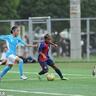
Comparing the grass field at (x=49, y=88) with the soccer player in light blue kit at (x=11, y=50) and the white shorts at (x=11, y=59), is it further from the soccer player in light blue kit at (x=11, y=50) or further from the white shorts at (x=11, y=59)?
the white shorts at (x=11, y=59)

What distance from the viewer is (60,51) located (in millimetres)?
39250

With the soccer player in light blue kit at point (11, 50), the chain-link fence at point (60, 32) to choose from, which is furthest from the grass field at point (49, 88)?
the chain-link fence at point (60, 32)

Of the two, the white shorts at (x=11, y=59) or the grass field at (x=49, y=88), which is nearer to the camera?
the grass field at (x=49, y=88)

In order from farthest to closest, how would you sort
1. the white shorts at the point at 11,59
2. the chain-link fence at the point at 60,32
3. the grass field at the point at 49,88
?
the chain-link fence at the point at 60,32, the white shorts at the point at 11,59, the grass field at the point at 49,88

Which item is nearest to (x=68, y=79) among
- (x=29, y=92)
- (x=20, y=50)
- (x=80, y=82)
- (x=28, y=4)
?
(x=80, y=82)

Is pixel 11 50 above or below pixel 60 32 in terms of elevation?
above

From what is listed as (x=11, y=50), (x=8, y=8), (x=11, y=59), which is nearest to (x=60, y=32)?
(x=8, y=8)

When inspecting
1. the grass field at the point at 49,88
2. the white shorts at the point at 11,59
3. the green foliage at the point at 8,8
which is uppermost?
the green foliage at the point at 8,8

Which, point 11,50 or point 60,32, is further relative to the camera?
point 60,32

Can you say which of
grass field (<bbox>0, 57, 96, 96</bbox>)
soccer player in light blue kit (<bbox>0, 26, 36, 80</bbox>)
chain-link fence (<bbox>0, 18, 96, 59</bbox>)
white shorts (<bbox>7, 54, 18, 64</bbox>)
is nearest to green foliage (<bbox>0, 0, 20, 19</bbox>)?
chain-link fence (<bbox>0, 18, 96, 59</bbox>)

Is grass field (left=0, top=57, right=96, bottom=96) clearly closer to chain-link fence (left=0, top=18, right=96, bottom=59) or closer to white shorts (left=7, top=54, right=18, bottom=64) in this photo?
white shorts (left=7, top=54, right=18, bottom=64)

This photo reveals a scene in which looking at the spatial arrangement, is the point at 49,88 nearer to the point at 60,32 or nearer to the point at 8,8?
the point at 60,32

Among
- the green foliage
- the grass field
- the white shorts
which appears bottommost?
the grass field

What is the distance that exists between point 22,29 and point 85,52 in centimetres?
409
